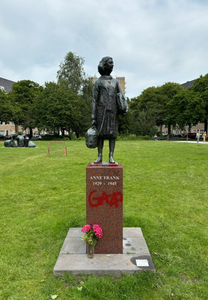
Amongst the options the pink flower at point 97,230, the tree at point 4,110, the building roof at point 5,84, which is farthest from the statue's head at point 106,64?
the building roof at point 5,84

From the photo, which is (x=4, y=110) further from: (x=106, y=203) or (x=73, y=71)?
(x=106, y=203)

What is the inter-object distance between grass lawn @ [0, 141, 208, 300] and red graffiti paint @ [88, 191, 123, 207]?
3.65 ft

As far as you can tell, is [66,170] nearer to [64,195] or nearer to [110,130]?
[64,195]

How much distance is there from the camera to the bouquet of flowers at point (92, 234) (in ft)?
11.9

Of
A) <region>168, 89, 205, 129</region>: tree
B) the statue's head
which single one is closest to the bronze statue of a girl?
the statue's head

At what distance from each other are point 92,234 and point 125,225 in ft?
5.18

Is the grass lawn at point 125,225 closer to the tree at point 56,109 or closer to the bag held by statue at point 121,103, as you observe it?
the bag held by statue at point 121,103

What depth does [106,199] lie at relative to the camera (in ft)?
12.6

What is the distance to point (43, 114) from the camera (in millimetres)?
37219

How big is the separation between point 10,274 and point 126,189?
190 inches

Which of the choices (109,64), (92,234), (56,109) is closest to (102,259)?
(92,234)

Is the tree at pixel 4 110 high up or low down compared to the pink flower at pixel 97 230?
up

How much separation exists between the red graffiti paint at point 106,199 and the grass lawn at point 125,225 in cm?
111

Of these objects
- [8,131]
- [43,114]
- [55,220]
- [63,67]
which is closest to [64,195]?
[55,220]
